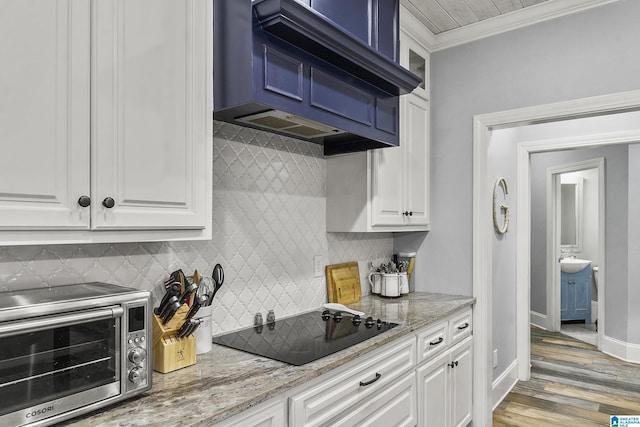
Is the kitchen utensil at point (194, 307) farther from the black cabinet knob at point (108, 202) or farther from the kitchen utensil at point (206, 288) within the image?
the black cabinet knob at point (108, 202)

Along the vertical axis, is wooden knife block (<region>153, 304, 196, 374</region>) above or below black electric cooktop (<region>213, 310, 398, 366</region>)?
above

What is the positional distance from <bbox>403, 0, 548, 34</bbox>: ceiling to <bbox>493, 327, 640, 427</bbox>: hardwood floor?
9.06ft

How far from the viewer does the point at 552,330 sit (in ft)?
17.9

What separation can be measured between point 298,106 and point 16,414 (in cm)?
128

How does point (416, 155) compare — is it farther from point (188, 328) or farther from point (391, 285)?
point (188, 328)

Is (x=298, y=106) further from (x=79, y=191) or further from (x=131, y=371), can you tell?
(x=131, y=371)

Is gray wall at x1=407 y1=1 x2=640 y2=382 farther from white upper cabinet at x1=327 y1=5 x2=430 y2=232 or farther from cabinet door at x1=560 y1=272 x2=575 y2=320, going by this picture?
cabinet door at x1=560 y1=272 x2=575 y2=320

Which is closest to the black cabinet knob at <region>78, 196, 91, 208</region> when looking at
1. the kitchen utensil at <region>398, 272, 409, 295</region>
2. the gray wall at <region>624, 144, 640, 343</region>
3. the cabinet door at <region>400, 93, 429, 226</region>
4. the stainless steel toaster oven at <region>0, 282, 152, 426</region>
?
the stainless steel toaster oven at <region>0, 282, 152, 426</region>

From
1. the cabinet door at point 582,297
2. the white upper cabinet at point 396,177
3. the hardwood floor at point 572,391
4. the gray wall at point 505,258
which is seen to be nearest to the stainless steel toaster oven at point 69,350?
the white upper cabinet at point 396,177

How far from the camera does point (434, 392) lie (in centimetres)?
231

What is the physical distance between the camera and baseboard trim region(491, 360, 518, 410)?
3.26 metres

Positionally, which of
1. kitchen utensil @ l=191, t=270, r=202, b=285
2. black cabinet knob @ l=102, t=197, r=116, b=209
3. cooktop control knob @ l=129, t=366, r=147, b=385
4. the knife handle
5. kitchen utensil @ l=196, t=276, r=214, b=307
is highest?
black cabinet knob @ l=102, t=197, r=116, b=209

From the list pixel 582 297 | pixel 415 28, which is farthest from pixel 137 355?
pixel 582 297

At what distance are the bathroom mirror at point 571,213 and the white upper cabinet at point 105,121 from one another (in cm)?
643
